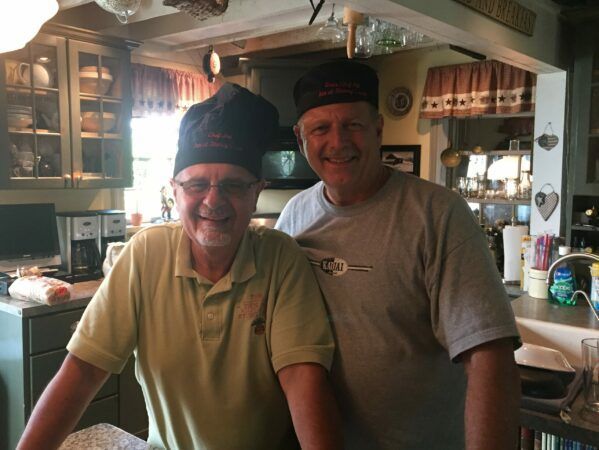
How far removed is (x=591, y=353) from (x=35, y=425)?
4.57 feet

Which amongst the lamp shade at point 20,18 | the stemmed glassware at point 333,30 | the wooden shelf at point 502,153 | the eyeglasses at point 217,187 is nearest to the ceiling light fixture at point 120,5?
the lamp shade at point 20,18

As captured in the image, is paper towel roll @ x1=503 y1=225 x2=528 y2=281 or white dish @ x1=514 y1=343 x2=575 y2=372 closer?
white dish @ x1=514 y1=343 x2=575 y2=372

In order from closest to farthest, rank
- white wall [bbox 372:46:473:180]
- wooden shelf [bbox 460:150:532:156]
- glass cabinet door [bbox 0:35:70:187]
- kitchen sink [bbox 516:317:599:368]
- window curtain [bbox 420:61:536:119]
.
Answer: kitchen sink [bbox 516:317:599:368]
glass cabinet door [bbox 0:35:70:187]
window curtain [bbox 420:61:536:119]
wooden shelf [bbox 460:150:532:156]
white wall [bbox 372:46:473:180]

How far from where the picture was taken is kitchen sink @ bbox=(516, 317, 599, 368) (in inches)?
96.2

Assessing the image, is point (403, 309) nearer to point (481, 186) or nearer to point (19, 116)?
point (19, 116)

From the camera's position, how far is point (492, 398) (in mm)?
1063

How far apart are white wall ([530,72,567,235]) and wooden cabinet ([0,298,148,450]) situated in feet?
8.96

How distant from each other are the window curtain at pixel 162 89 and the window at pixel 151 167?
0.35 ft

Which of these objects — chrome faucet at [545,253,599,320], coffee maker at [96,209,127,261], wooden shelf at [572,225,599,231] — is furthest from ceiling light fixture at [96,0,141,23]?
wooden shelf at [572,225,599,231]

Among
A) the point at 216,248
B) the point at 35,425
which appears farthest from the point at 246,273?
the point at 35,425

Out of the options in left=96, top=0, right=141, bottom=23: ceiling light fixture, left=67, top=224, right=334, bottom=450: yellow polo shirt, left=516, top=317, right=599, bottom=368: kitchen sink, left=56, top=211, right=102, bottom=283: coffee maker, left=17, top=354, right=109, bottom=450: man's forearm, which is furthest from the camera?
left=56, top=211, right=102, bottom=283: coffee maker

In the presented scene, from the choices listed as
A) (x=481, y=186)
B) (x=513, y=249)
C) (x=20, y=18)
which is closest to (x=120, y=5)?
(x=20, y=18)

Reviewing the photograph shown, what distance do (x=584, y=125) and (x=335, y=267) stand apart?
2.63 m

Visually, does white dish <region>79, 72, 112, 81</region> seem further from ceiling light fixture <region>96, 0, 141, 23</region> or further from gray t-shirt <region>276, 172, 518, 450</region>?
gray t-shirt <region>276, 172, 518, 450</region>
